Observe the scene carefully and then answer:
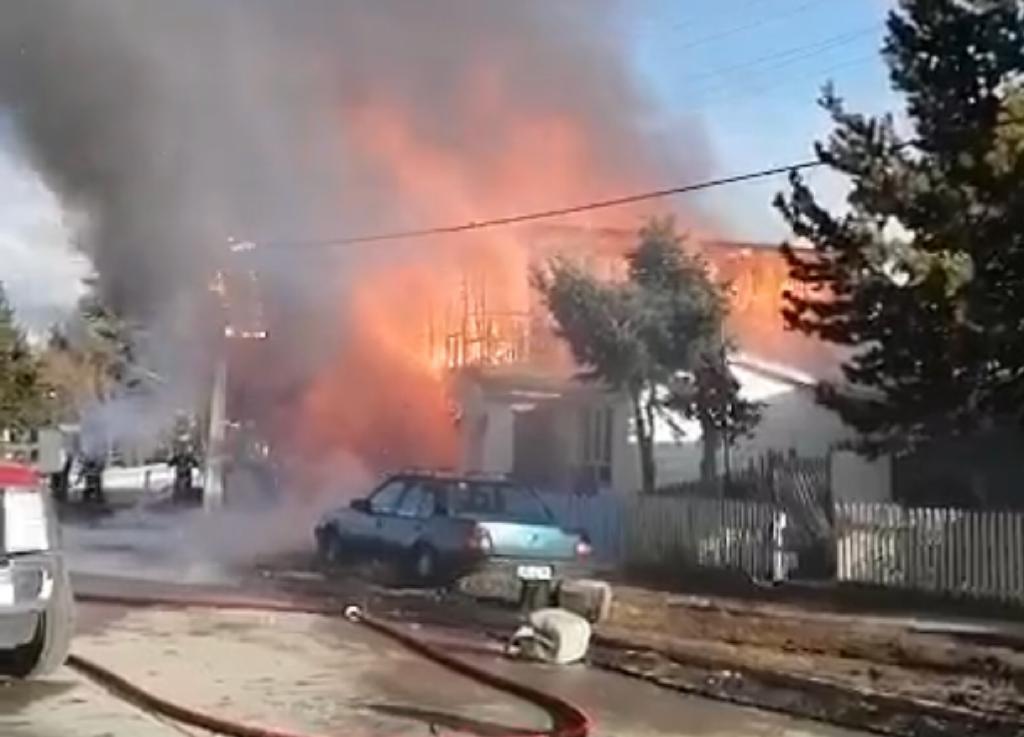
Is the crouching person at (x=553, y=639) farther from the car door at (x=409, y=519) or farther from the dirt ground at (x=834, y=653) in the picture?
the car door at (x=409, y=519)

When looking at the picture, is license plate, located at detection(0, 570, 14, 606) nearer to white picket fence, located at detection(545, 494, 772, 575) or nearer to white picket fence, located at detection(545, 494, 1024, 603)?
white picket fence, located at detection(545, 494, 1024, 603)

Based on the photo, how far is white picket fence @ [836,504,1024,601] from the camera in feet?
60.5

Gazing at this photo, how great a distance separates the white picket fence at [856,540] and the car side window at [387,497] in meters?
4.10

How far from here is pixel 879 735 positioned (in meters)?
9.77

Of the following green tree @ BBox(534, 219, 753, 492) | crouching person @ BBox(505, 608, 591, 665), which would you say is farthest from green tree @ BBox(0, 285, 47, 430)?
crouching person @ BBox(505, 608, 591, 665)

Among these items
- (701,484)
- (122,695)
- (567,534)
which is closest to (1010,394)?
(567,534)

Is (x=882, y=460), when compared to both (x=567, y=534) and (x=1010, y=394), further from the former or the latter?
(x=567, y=534)

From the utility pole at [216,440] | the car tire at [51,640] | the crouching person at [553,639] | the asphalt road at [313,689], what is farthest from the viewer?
the utility pole at [216,440]

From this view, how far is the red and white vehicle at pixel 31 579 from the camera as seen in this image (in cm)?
1097

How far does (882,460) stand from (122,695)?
14.5 m

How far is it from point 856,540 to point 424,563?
4877 mm

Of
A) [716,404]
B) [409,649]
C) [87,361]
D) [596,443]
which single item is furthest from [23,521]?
[87,361]

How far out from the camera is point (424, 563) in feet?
65.2

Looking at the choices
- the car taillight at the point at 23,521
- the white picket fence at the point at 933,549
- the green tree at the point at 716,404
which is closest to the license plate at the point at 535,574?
the car taillight at the point at 23,521
